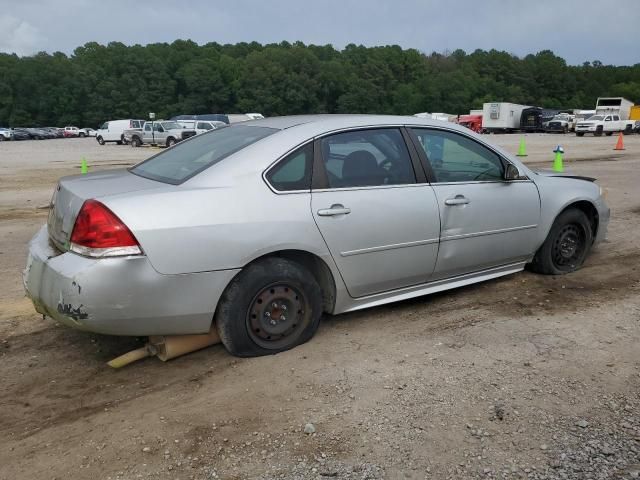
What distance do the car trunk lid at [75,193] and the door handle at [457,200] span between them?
205 centimetres

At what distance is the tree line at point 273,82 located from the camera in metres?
92.8

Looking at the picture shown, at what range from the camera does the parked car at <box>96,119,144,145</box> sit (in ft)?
126

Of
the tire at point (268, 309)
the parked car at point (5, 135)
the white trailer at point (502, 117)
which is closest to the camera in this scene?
the tire at point (268, 309)

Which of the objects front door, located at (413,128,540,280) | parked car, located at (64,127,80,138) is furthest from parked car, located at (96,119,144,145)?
front door, located at (413,128,540,280)

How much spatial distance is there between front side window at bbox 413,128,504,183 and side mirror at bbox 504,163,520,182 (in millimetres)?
40

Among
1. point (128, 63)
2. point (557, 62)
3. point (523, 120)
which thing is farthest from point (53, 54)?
point (557, 62)

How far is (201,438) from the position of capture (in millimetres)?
2740

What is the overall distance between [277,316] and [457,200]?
63.9 inches

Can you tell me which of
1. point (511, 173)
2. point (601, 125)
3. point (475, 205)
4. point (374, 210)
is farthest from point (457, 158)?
point (601, 125)

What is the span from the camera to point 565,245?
5.10 m

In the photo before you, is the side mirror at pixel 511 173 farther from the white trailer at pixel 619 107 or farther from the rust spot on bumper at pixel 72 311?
the white trailer at pixel 619 107

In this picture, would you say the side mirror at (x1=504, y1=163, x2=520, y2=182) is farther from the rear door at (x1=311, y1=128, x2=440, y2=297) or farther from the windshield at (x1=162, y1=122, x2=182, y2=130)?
the windshield at (x1=162, y1=122, x2=182, y2=130)

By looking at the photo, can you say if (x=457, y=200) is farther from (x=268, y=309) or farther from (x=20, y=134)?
(x=20, y=134)

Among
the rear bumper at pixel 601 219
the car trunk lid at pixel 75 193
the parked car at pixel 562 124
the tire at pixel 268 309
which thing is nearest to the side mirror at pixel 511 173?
the rear bumper at pixel 601 219
